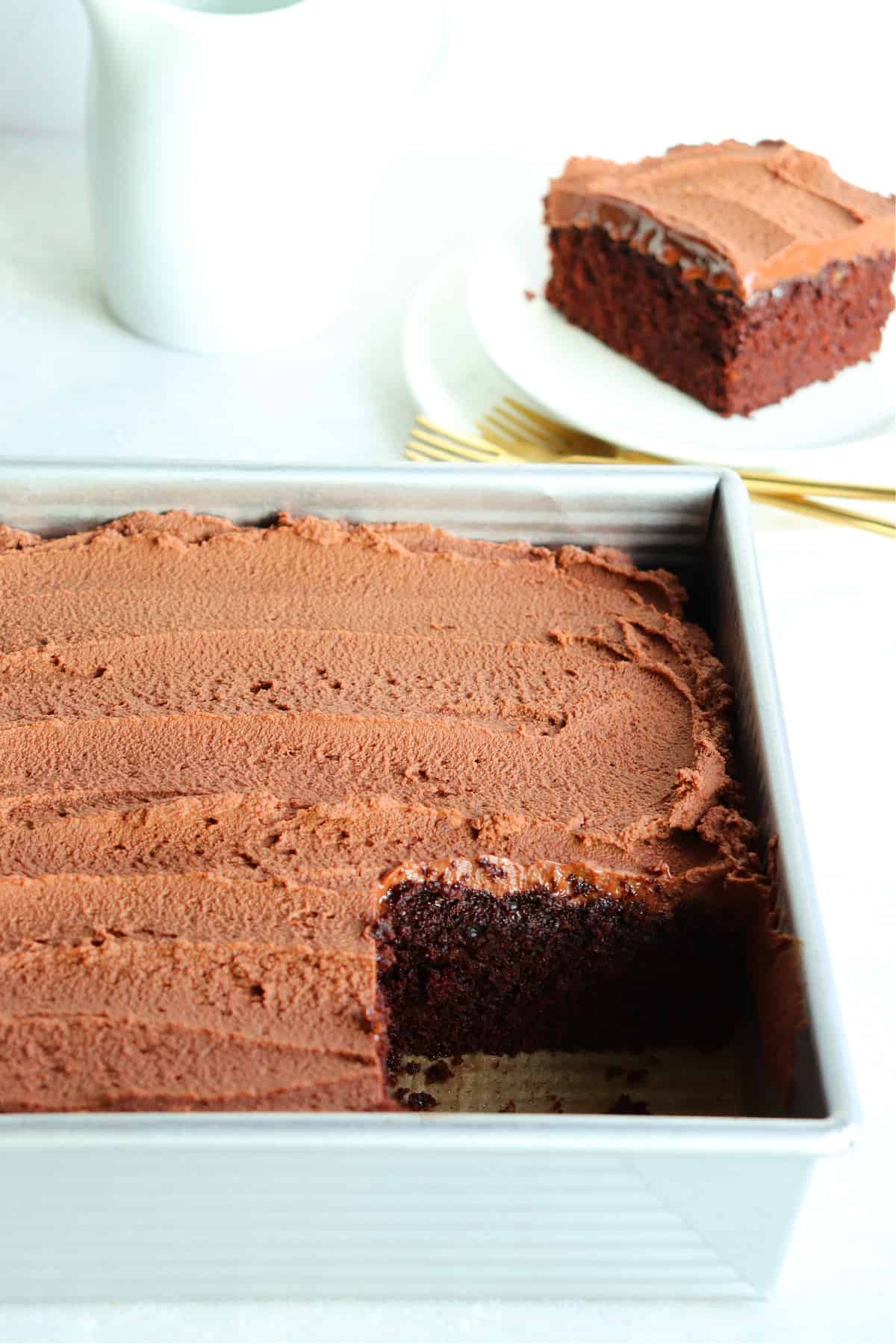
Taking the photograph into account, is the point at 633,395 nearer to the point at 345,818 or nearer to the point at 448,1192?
the point at 345,818

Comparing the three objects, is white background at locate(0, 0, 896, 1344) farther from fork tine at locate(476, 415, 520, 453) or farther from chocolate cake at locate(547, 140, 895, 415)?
chocolate cake at locate(547, 140, 895, 415)

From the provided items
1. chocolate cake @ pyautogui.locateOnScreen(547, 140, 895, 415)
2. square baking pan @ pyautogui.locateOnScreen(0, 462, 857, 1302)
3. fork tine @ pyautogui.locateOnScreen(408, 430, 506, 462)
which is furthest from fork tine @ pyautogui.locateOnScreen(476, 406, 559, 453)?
square baking pan @ pyautogui.locateOnScreen(0, 462, 857, 1302)

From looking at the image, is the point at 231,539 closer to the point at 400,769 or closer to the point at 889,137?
the point at 400,769

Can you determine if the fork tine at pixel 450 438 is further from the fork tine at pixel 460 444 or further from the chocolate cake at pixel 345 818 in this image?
the chocolate cake at pixel 345 818

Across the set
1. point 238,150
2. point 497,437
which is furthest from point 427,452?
point 238,150

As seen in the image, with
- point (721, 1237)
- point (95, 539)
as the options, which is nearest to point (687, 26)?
point (95, 539)

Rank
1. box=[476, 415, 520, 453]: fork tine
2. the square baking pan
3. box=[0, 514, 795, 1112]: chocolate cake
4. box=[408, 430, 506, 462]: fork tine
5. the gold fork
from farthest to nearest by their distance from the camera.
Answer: box=[476, 415, 520, 453]: fork tine, box=[408, 430, 506, 462]: fork tine, the gold fork, box=[0, 514, 795, 1112]: chocolate cake, the square baking pan

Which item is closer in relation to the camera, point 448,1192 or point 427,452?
point 448,1192
